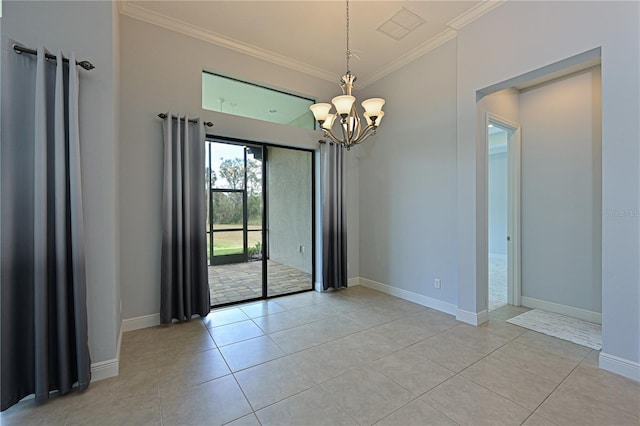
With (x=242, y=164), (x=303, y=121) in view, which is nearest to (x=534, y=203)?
(x=303, y=121)

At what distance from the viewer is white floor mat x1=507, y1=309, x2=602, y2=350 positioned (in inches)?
109

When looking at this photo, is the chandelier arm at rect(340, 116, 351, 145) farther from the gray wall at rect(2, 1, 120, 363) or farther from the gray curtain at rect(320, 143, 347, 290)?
the gray wall at rect(2, 1, 120, 363)

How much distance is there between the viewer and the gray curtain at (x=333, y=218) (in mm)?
4395

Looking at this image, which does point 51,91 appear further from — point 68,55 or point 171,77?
point 171,77

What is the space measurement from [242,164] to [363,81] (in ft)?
8.15

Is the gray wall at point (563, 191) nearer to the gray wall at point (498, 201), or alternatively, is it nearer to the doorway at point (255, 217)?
the doorway at point (255, 217)

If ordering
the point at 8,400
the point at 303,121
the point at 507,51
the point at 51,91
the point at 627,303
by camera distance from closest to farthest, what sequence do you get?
the point at 8,400
the point at 51,91
the point at 627,303
the point at 507,51
the point at 303,121

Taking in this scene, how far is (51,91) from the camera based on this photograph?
6.36 ft

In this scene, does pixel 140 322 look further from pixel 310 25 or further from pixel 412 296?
pixel 310 25

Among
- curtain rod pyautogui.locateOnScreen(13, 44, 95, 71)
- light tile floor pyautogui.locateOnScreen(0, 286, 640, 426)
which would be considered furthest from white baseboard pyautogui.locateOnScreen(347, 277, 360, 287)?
curtain rod pyautogui.locateOnScreen(13, 44, 95, 71)

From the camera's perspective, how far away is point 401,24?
3.23 metres

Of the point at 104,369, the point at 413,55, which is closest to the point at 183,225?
the point at 104,369

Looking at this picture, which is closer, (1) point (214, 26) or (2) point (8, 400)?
(2) point (8, 400)

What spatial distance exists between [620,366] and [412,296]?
2065 mm
